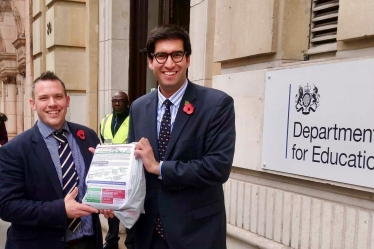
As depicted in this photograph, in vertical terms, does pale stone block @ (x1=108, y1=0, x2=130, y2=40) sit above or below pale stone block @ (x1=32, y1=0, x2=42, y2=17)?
below

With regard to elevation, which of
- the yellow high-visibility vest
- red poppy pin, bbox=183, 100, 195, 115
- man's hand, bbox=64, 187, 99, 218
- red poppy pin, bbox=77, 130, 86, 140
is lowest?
man's hand, bbox=64, 187, 99, 218

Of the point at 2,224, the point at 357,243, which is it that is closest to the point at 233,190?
the point at 357,243

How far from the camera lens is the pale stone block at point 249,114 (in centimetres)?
315

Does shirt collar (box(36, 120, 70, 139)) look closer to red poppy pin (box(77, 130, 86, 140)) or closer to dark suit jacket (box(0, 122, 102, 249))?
dark suit jacket (box(0, 122, 102, 249))

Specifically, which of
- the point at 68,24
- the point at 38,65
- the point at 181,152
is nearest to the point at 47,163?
the point at 181,152

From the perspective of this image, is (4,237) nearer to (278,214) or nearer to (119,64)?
(119,64)

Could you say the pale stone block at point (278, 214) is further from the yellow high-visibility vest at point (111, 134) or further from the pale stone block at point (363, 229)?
the yellow high-visibility vest at point (111, 134)

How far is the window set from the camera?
2.80 meters

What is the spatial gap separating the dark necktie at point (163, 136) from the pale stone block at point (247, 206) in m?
1.52

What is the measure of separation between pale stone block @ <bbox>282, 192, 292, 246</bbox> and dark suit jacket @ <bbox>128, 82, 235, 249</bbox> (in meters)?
1.10

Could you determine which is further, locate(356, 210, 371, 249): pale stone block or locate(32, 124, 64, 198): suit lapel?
locate(356, 210, 371, 249): pale stone block

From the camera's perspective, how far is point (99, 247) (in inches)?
85.7

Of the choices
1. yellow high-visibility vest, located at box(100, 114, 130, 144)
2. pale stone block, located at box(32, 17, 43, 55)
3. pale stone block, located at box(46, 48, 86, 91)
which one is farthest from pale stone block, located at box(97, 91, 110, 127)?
pale stone block, located at box(32, 17, 43, 55)

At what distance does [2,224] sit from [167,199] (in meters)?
5.44
